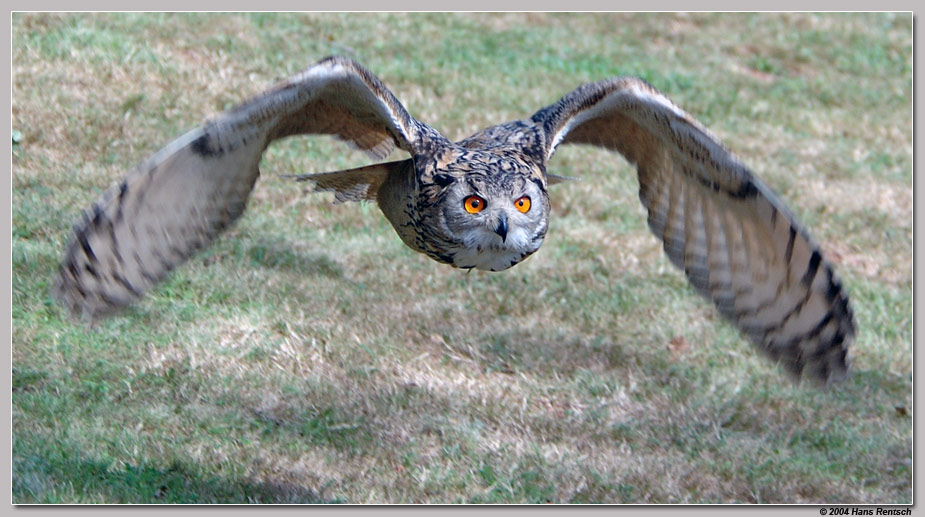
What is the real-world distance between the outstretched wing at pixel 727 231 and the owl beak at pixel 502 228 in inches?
29.2

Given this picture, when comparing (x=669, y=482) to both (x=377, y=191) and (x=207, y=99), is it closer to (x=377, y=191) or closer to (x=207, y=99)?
(x=377, y=191)

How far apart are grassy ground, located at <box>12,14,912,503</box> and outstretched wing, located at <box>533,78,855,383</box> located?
4.51 ft

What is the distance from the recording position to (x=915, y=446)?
641 centimetres

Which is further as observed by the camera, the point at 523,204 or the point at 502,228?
the point at 523,204

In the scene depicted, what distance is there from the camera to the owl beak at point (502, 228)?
14.1ft

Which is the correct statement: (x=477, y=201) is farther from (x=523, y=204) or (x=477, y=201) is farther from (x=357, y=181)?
(x=357, y=181)

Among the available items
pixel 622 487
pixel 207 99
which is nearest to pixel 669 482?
pixel 622 487

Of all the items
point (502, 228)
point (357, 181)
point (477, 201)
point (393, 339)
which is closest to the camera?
point (502, 228)

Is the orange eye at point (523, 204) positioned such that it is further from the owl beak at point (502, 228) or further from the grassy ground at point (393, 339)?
the grassy ground at point (393, 339)

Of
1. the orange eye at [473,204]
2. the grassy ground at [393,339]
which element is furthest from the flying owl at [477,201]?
the grassy ground at [393,339]

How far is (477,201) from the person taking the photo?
4.41 meters

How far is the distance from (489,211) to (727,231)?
122 cm

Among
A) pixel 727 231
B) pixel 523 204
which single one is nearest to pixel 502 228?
pixel 523 204

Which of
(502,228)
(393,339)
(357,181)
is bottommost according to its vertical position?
(393,339)
